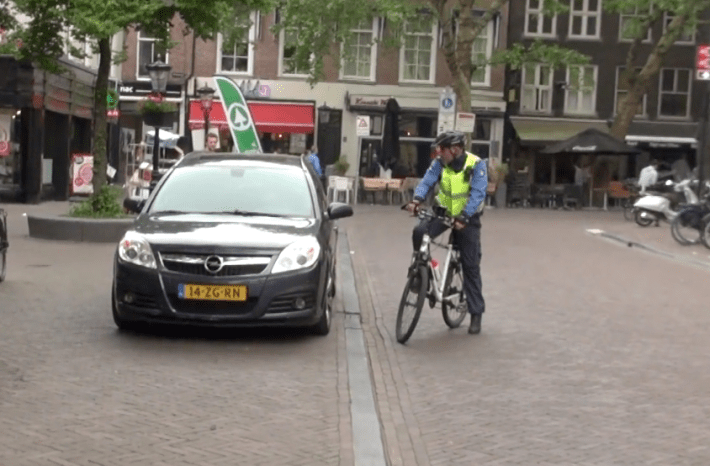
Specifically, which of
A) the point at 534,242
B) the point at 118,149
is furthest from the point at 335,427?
the point at 118,149

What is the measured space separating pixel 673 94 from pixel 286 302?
46363 millimetres

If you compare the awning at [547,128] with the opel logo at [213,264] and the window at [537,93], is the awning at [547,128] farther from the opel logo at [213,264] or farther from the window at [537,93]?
the opel logo at [213,264]

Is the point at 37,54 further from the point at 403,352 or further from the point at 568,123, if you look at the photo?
the point at 568,123

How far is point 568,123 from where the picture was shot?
53.7m

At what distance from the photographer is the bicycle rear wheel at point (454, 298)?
37.5 ft

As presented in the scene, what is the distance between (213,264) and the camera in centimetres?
1030

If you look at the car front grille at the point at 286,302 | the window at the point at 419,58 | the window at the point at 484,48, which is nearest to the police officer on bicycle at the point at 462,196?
the car front grille at the point at 286,302

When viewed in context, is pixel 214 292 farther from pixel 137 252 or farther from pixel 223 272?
pixel 137 252

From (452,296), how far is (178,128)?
40.6m

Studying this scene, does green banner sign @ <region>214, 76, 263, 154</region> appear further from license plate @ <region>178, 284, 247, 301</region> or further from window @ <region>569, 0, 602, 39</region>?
window @ <region>569, 0, 602, 39</region>

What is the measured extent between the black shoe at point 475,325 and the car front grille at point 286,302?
1.72 metres

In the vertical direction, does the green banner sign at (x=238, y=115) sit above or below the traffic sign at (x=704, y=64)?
below

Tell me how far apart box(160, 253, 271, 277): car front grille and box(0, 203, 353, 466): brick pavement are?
55 cm

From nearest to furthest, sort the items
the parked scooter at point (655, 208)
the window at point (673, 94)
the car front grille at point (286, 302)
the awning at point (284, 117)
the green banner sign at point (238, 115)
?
the car front grille at point (286, 302) → the green banner sign at point (238, 115) → the parked scooter at point (655, 208) → the awning at point (284, 117) → the window at point (673, 94)
